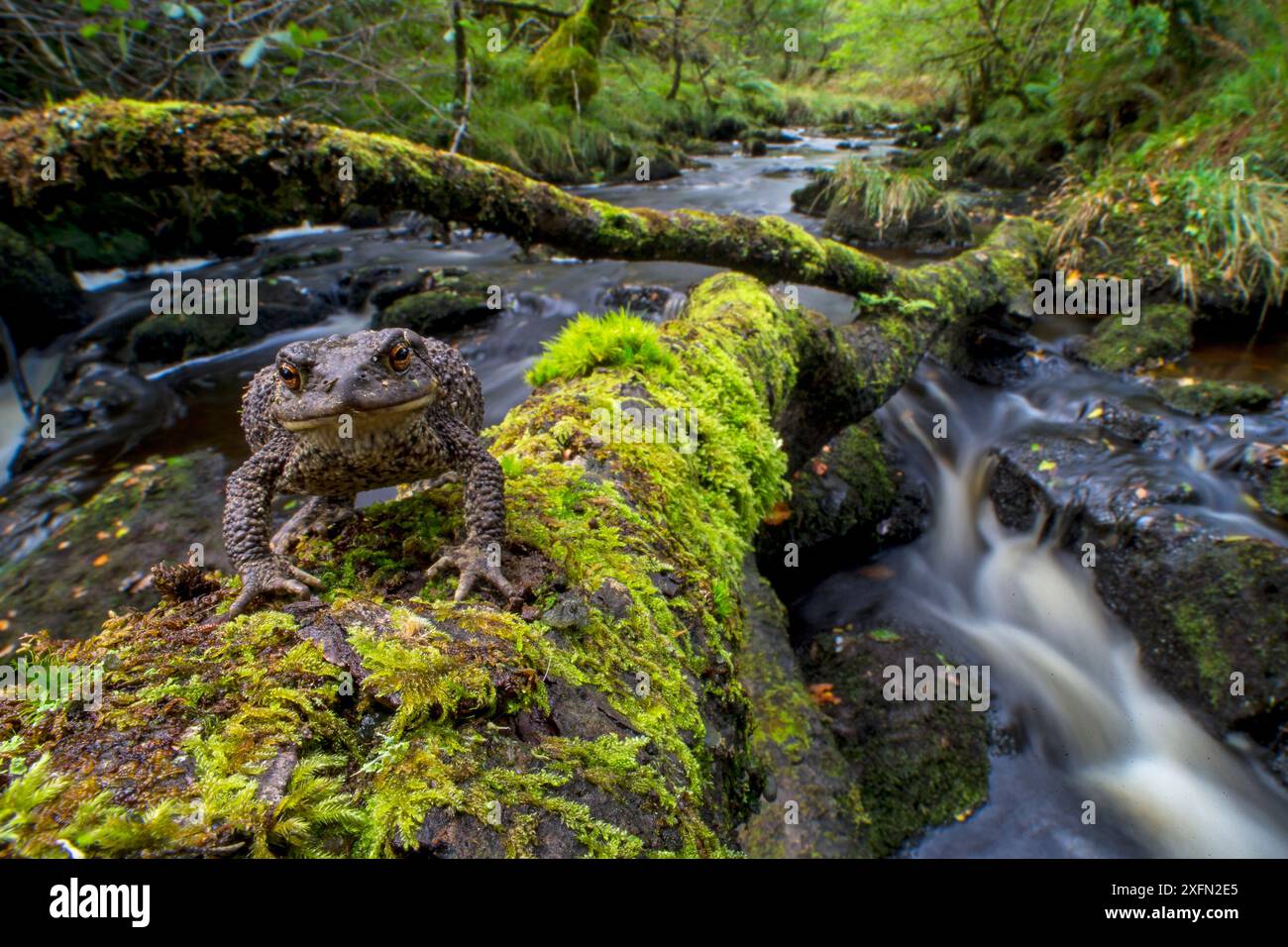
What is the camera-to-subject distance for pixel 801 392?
5473 mm

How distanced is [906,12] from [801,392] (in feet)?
66.3

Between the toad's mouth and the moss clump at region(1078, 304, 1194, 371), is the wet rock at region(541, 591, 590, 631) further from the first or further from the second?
the moss clump at region(1078, 304, 1194, 371)

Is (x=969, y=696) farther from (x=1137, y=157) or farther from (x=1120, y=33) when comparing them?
(x=1120, y=33)

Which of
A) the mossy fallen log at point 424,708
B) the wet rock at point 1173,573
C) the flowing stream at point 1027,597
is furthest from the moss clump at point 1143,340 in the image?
the mossy fallen log at point 424,708

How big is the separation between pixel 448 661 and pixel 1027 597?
249 inches

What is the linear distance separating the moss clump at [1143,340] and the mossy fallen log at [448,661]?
6783 mm

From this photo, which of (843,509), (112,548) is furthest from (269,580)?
(843,509)

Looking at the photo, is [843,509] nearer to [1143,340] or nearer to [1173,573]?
[1173,573]

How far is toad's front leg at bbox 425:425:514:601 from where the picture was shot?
6.17 feet

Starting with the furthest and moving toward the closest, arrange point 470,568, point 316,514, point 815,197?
point 815,197
point 316,514
point 470,568

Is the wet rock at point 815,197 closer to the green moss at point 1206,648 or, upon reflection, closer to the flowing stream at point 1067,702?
the flowing stream at point 1067,702

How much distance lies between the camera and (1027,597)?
6242 mm

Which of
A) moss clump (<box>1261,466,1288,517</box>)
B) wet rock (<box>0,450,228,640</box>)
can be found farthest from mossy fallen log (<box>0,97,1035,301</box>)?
moss clump (<box>1261,466,1288,517</box>)
